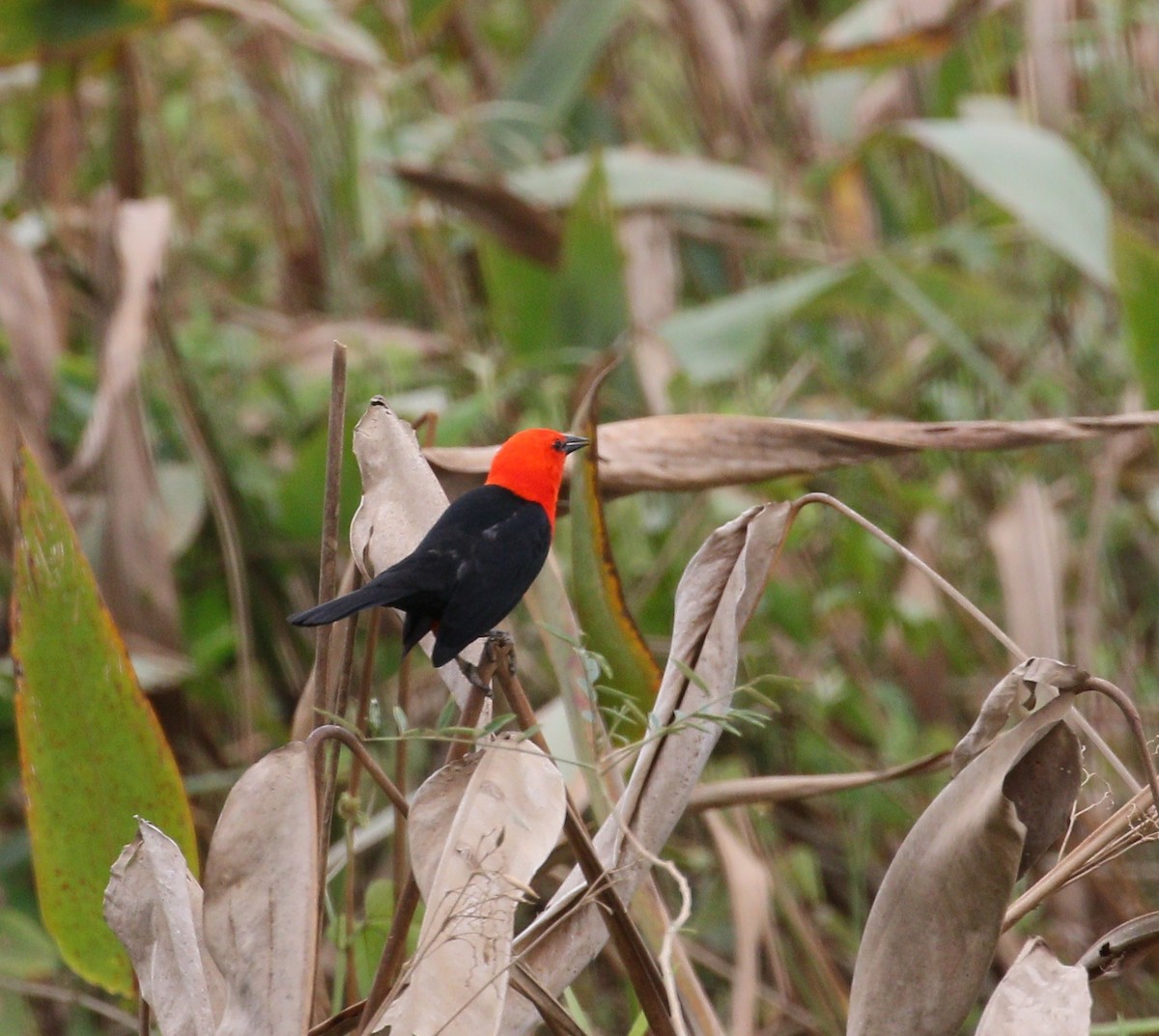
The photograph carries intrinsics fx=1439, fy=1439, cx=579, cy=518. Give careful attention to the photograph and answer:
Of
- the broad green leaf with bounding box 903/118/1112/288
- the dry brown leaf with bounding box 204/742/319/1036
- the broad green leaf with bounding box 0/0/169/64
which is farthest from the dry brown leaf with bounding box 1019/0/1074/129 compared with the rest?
the dry brown leaf with bounding box 204/742/319/1036

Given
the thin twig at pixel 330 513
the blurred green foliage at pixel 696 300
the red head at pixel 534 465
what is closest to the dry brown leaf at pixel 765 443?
the red head at pixel 534 465

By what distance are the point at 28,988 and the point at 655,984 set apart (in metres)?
1.19

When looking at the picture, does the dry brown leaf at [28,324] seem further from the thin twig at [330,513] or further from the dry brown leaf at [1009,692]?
the dry brown leaf at [1009,692]

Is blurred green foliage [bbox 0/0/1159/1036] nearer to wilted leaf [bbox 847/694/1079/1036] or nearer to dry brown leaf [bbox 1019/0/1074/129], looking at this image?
dry brown leaf [bbox 1019/0/1074/129]

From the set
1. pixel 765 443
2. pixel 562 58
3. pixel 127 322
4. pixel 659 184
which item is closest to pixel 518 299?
pixel 659 184

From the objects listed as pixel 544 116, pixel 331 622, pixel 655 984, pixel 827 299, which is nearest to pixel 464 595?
pixel 331 622

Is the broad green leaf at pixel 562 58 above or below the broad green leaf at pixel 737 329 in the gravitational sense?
above

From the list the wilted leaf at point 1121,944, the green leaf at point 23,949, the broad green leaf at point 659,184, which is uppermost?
the broad green leaf at point 659,184

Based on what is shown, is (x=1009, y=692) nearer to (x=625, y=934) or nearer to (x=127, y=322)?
(x=625, y=934)

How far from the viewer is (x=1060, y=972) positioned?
102 cm

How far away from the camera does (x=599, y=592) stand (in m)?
1.36

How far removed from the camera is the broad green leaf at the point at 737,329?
287 cm

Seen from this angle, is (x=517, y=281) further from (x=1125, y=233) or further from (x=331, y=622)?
(x=331, y=622)

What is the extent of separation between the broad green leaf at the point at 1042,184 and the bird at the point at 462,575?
1445 mm
